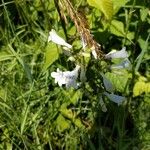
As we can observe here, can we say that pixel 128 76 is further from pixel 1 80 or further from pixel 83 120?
pixel 1 80

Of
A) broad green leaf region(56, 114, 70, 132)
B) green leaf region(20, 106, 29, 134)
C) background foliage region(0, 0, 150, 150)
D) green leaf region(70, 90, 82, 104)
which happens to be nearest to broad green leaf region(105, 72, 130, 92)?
background foliage region(0, 0, 150, 150)

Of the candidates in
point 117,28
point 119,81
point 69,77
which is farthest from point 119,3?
point 69,77

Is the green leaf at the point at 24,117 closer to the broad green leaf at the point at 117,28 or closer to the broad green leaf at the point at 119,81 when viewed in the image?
the broad green leaf at the point at 119,81

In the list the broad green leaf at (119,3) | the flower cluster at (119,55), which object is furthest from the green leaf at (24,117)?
the flower cluster at (119,55)

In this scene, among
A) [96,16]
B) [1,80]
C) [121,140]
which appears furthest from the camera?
[1,80]

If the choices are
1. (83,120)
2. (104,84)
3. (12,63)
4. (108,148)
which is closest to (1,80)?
(12,63)

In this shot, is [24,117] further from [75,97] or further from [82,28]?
[82,28]
